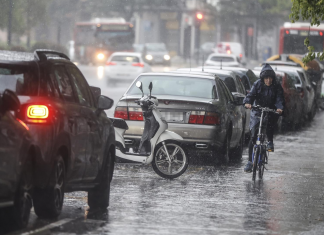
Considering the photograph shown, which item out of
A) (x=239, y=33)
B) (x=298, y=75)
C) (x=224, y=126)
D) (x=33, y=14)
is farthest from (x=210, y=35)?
(x=224, y=126)

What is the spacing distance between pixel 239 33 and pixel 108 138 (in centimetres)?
8162

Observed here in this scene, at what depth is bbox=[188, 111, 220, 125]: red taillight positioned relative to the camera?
13.7 m

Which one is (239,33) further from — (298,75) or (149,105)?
(149,105)

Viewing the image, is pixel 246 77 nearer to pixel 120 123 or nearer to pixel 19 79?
pixel 120 123

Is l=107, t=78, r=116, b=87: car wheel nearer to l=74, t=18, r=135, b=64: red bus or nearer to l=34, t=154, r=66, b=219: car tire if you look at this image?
l=74, t=18, r=135, b=64: red bus

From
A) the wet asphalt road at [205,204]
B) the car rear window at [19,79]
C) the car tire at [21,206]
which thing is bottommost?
the wet asphalt road at [205,204]

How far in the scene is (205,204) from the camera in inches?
395

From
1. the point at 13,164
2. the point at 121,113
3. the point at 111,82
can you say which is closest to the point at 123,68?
the point at 111,82

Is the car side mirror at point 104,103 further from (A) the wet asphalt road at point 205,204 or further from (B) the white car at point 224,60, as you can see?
(B) the white car at point 224,60

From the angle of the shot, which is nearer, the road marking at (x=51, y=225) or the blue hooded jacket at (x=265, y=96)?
the road marking at (x=51, y=225)

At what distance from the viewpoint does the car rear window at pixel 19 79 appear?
26.6 ft

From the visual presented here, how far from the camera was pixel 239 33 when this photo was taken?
3561 inches

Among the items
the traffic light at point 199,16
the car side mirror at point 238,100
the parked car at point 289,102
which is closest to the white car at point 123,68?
the traffic light at point 199,16

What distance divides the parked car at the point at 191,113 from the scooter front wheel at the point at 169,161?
0.91 m
